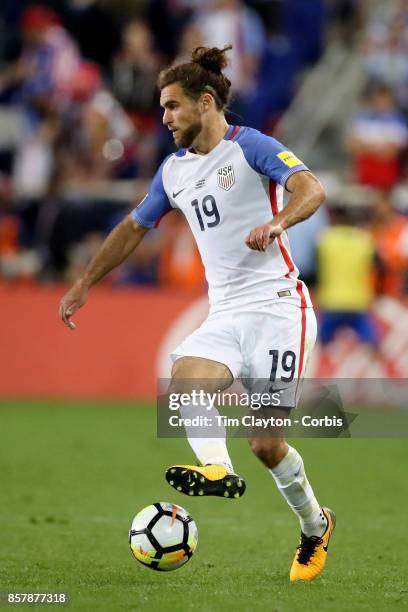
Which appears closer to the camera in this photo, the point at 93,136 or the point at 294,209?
the point at 294,209

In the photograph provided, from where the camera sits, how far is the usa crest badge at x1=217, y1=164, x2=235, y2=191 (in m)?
6.38

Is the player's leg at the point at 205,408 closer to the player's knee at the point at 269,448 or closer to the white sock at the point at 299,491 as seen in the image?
the player's knee at the point at 269,448

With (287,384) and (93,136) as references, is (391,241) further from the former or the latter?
(287,384)

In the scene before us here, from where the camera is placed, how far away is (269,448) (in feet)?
20.7

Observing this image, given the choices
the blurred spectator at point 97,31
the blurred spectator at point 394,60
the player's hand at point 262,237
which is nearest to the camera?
the player's hand at point 262,237

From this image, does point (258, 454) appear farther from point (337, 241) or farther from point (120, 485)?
point (337, 241)

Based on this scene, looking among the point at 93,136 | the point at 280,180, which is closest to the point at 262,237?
the point at 280,180

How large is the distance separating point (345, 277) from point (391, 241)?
95 cm

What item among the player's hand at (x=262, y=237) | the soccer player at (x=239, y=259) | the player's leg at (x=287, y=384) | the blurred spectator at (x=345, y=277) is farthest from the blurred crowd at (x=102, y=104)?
the player's hand at (x=262, y=237)

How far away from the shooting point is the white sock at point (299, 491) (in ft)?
21.0

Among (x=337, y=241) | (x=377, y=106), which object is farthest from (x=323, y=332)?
(x=377, y=106)

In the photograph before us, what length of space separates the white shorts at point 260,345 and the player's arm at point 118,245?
0.72m

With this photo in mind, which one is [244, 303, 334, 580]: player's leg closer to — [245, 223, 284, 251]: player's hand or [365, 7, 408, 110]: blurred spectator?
[245, 223, 284, 251]: player's hand

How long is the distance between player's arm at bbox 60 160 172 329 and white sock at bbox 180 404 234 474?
1.01m
